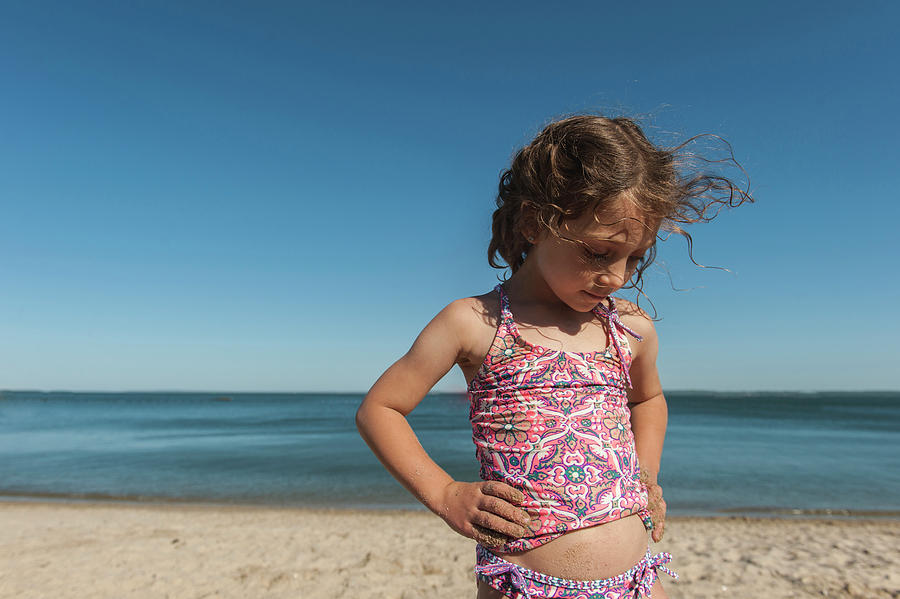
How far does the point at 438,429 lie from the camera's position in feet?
75.5

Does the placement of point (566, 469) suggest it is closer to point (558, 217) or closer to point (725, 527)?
point (558, 217)

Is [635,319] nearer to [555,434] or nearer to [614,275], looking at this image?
[614,275]

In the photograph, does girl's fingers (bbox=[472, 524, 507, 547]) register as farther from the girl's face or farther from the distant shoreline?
the distant shoreline

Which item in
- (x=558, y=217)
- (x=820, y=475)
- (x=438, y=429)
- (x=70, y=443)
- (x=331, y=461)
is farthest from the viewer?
(x=438, y=429)

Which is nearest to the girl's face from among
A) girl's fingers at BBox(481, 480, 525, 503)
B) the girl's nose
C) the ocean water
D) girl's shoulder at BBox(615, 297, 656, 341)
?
the girl's nose

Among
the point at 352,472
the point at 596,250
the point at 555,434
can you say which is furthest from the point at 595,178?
the point at 352,472

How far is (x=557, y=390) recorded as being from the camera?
1438mm

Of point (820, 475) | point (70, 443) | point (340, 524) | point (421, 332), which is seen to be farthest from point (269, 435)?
point (421, 332)

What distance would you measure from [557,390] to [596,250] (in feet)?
1.17

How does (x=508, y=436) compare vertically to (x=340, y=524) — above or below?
above

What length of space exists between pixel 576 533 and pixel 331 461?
42.1 ft

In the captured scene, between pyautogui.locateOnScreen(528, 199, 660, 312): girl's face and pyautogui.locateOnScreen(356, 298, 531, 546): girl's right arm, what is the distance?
256 mm

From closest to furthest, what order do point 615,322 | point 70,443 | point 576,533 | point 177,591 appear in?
point 576,533, point 615,322, point 177,591, point 70,443

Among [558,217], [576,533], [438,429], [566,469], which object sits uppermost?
[558,217]
